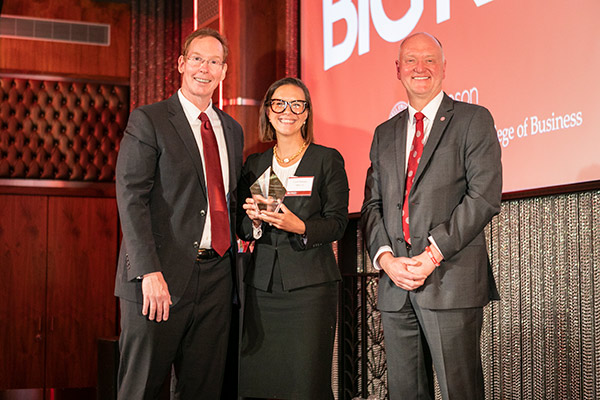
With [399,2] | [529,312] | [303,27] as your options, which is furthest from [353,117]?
[529,312]

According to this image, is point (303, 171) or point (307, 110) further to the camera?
point (307, 110)

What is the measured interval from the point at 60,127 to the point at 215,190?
4626 mm

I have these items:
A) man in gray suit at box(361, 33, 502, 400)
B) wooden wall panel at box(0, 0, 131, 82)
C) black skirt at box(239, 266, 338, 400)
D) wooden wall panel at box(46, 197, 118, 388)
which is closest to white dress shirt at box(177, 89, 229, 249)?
black skirt at box(239, 266, 338, 400)

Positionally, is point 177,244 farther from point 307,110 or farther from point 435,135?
point 435,135

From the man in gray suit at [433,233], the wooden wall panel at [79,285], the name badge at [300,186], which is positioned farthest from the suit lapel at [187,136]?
the wooden wall panel at [79,285]

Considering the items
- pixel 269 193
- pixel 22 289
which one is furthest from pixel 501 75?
pixel 22 289

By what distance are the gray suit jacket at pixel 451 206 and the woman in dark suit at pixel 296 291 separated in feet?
0.89

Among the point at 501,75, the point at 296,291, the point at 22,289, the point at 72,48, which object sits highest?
the point at 72,48

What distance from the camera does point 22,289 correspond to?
6.33 m

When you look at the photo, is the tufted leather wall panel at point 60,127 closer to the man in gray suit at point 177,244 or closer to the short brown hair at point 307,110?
the short brown hair at point 307,110

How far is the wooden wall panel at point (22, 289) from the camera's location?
623 centimetres

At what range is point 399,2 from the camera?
4.04 meters

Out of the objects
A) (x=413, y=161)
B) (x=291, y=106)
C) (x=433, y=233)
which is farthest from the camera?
(x=291, y=106)

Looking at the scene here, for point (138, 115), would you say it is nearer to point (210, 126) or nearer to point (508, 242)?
point (210, 126)
